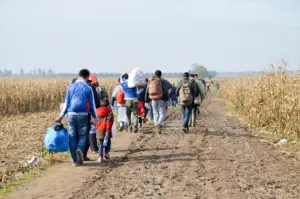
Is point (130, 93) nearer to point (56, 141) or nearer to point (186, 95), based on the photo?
point (186, 95)

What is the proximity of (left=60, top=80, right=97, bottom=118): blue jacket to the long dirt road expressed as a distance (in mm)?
1249

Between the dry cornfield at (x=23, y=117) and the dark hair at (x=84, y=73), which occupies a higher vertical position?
the dark hair at (x=84, y=73)

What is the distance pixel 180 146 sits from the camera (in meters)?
12.6

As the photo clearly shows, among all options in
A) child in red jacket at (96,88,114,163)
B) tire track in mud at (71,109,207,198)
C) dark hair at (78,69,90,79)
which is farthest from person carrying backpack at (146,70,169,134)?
dark hair at (78,69,90,79)

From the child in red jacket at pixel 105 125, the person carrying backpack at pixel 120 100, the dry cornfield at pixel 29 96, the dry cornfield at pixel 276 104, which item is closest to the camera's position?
the child in red jacket at pixel 105 125

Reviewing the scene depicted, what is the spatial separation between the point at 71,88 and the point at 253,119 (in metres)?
10.5

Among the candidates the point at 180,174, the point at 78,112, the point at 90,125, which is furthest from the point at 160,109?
the point at 180,174

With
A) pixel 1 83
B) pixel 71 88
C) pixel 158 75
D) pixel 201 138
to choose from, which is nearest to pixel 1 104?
pixel 1 83

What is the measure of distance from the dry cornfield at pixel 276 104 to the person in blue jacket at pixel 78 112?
23.9ft

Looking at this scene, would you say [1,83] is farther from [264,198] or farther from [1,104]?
[264,198]

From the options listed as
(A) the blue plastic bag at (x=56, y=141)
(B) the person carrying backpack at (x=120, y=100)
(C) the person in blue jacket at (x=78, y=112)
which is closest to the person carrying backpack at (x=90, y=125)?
(C) the person in blue jacket at (x=78, y=112)

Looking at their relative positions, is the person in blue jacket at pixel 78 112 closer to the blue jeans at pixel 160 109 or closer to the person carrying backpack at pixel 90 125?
the person carrying backpack at pixel 90 125

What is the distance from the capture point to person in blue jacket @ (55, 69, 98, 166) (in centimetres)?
965

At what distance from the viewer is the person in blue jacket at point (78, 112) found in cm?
965
